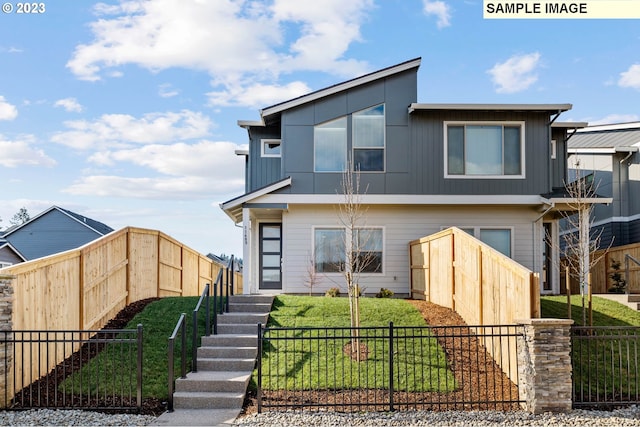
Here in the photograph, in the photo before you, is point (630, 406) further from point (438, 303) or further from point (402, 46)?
point (402, 46)

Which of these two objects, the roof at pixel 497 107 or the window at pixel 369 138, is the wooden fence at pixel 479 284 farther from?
the roof at pixel 497 107

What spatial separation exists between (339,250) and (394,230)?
1703mm

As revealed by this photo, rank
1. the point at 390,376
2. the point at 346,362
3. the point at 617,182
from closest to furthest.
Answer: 1. the point at 390,376
2. the point at 346,362
3. the point at 617,182

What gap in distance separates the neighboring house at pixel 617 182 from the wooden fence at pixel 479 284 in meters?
10.3

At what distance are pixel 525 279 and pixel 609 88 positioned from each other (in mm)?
10696

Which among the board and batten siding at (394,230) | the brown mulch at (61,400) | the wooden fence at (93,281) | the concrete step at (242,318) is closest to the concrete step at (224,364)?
the brown mulch at (61,400)

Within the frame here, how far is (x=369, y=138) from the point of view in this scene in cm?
1711

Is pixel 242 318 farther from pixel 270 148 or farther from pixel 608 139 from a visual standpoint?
pixel 608 139

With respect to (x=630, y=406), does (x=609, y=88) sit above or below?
above

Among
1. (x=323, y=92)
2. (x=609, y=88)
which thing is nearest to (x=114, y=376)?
(x=323, y=92)

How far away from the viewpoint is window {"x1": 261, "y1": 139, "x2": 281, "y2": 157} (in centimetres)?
1888

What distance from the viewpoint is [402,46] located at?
17.7m

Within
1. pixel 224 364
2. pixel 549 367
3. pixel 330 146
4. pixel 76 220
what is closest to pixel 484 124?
pixel 330 146

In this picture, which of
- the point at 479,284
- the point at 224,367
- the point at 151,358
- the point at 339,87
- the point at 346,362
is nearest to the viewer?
the point at 346,362
